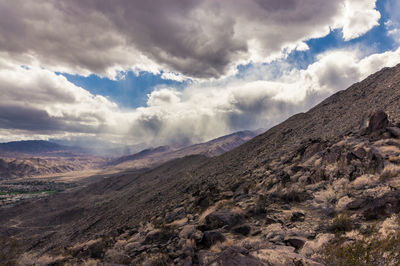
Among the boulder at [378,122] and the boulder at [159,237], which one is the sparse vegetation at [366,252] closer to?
the boulder at [159,237]

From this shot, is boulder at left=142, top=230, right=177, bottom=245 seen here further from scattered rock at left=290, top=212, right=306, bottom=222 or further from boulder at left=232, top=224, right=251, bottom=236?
scattered rock at left=290, top=212, right=306, bottom=222

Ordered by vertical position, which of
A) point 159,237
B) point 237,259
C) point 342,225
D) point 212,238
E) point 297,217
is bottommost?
point 159,237

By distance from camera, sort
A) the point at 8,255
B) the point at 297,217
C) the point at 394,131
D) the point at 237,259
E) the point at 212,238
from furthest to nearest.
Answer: the point at 8,255 < the point at 394,131 < the point at 297,217 < the point at 212,238 < the point at 237,259

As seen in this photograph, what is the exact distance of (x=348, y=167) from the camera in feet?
57.7

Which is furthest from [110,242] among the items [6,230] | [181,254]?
[6,230]

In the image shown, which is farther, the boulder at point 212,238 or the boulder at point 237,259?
the boulder at point 212,238

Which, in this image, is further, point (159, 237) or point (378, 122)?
point (378, 122)

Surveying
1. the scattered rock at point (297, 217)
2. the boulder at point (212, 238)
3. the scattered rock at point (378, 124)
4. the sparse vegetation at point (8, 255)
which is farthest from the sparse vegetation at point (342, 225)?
the sparse vegetation at point (8, 255)

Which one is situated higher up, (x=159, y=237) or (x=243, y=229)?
(x=243, y=229)

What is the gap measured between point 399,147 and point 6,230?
438 feet

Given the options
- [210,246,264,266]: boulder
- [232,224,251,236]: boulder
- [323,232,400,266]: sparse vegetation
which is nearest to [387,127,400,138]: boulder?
[323,232,400,266]: sparse vegetation

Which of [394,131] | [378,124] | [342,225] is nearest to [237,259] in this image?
[342,225]

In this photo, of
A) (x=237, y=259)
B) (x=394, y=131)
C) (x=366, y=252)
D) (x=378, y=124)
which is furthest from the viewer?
(x=378, y=124)

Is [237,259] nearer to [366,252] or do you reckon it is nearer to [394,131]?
[366,252]
